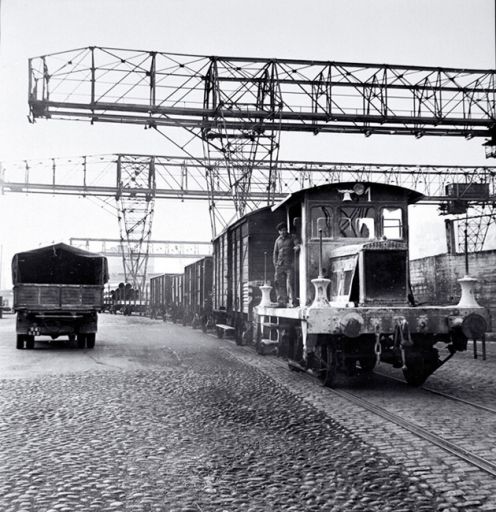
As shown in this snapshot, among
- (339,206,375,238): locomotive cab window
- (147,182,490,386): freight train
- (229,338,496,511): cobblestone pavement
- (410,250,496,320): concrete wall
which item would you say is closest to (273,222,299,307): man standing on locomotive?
(147,182,490,386): freight train

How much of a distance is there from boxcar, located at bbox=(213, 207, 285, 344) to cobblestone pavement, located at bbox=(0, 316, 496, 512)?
4840 mm

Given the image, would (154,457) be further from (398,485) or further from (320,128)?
(320,128)

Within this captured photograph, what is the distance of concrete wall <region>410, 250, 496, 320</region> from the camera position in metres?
18.7

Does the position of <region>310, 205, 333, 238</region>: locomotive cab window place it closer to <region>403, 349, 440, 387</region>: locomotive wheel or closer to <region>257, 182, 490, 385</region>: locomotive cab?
<region>257, 182, 490, 385</region>: locomotive cab

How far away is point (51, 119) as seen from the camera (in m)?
16.6

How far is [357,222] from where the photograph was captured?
8992mm

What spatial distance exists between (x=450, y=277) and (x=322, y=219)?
13.3 m

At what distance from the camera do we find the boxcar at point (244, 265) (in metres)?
12.8

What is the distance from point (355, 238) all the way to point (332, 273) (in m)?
0.65

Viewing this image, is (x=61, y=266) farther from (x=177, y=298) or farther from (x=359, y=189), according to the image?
(x=177, y=298)

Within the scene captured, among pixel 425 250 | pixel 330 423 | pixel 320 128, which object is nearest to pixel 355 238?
pixel 330 423

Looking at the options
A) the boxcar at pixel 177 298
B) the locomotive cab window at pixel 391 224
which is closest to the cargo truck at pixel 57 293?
the locomotive cab window at pixel 391 224

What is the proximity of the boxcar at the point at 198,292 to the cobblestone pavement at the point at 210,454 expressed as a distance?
1270 cm

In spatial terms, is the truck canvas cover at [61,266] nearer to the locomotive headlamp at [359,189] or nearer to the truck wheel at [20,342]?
the truck wheel at [20,342]
